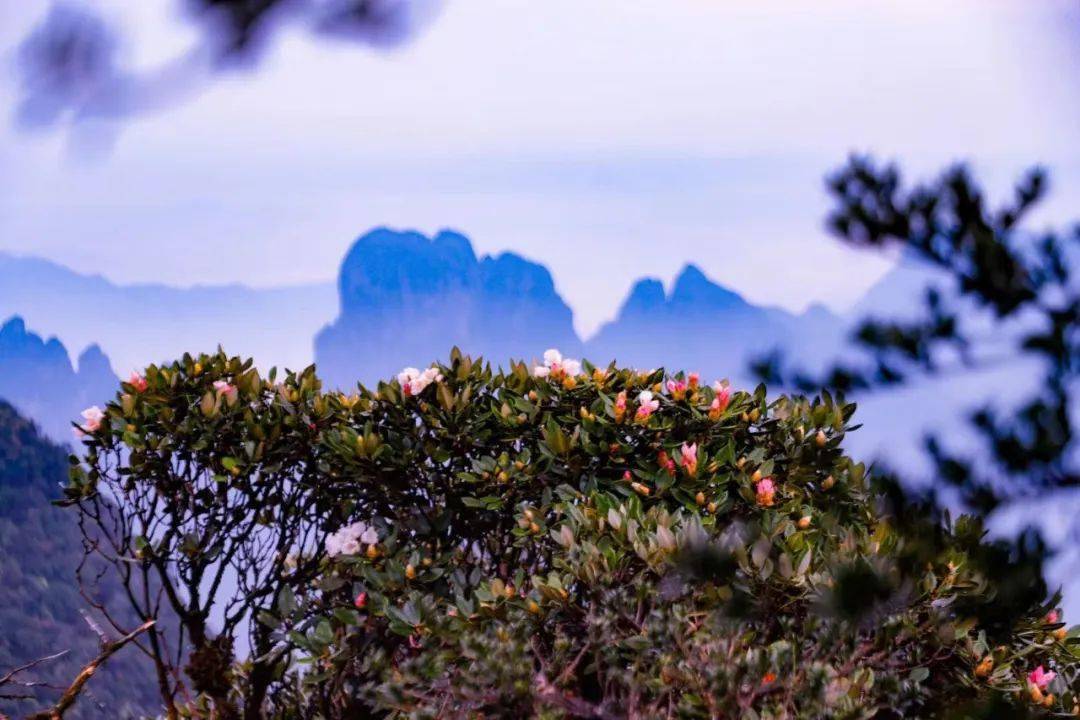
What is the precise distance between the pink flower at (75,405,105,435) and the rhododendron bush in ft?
0.04

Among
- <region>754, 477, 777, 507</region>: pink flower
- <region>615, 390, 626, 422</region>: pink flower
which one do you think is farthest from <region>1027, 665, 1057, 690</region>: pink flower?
<region>615, 390, 626, 422</region>: pink flower

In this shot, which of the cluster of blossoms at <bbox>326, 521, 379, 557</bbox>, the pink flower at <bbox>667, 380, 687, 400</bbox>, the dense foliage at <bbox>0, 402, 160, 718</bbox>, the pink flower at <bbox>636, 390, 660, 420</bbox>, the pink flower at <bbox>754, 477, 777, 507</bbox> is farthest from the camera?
the dense foliage at <bbox>0, 402, 160, 718</bbox>

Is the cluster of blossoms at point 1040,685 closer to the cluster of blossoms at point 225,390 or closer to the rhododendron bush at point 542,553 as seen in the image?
the rhododendron bush at point 542,553

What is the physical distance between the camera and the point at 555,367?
5434 millimetres

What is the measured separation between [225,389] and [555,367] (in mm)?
1548

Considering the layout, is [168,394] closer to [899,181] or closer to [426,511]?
[426,511]

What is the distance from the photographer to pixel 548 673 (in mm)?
4270

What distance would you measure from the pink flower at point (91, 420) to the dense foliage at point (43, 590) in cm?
599

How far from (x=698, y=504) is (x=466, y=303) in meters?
52.2

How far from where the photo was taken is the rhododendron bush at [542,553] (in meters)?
4.10

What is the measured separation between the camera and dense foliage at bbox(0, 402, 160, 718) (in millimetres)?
12367

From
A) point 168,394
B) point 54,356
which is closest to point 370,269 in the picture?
point 54,356

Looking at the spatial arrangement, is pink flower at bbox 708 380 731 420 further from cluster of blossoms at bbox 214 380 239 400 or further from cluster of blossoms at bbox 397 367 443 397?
cluster of blossoms at bbox 214 380 239 400

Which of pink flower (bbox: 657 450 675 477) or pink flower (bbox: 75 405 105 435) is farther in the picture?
pink flower (bbox: 75 405 105 435)
